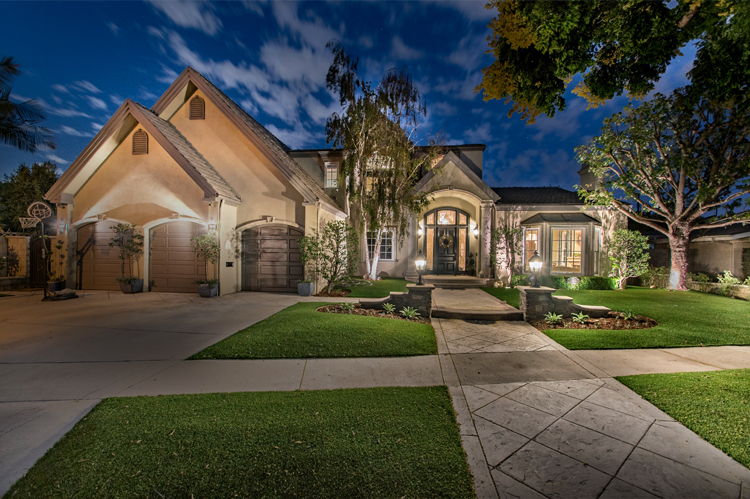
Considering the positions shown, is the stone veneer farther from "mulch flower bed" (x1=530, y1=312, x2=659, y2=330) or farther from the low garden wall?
the low garden wall

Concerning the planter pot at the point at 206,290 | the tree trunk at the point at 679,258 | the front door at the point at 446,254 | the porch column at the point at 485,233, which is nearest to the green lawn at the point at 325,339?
the planter pot at the point at 206,290

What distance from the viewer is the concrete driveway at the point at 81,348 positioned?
3031mm

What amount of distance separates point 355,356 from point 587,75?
526cm

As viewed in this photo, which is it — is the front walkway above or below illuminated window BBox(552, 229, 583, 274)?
below

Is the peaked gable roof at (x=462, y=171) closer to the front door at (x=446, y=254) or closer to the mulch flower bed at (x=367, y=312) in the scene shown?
the front door at (x=446, y=254)

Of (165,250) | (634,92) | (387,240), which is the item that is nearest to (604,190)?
(387,240)

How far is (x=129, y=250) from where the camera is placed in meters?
11.4

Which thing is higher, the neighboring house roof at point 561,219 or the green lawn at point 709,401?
the neighboring house roof at point 561,219

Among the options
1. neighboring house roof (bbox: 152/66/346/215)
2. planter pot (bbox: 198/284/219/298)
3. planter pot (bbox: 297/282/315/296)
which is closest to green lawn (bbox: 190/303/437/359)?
planter pot (bbox: 297/282/315/296)

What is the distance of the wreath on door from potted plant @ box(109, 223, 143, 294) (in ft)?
42.8

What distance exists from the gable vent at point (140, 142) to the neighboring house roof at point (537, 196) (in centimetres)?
1532

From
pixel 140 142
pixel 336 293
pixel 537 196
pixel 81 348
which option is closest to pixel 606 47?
pixel 81 348

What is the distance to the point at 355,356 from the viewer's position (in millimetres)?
4980

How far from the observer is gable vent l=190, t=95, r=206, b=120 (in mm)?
12148
